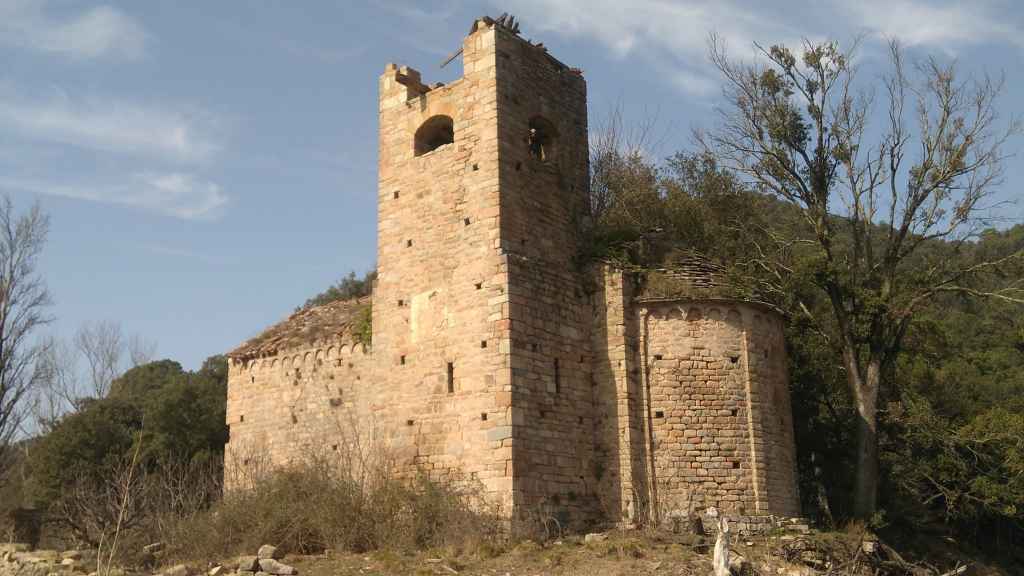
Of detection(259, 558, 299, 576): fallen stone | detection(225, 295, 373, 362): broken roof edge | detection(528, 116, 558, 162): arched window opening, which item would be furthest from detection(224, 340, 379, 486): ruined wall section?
detection(528, 116, 558, 162): arched window opening

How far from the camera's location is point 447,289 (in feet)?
49.6

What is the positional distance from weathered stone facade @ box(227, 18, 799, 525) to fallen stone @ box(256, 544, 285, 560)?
2659 millimetres

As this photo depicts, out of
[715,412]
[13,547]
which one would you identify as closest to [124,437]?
[13,547]

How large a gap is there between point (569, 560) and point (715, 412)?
158 inches

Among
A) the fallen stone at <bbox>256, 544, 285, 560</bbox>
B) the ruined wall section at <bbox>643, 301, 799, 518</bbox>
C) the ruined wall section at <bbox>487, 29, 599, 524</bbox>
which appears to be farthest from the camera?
the ruined wall section at <bbox>643, 301, 799, 518</bbox>

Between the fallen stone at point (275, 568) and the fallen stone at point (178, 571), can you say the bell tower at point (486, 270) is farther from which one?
the fallen stone at point (178, 571)

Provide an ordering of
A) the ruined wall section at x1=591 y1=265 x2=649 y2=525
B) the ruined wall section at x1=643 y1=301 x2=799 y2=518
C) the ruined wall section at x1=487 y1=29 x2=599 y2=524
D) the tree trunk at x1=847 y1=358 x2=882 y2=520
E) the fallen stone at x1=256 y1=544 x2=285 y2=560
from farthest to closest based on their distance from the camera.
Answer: the tree trunk at x1=847 y1=358 x2=882 y2=520, the ruined wall section at x1=591 y1=265 x2=649 y2=525, the ruined wall section at x1=643 y1=301 x2=799 y2=518, the ruined wall section at x1=487 y1=29 x2=599 y2=524, the fallen stone at x1=256 y1=544 x2=285 y2=560

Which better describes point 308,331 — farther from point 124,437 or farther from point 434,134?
point 124,437

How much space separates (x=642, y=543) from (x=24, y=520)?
1099 centimetres

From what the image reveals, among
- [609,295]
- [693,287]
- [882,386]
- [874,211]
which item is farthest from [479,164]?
[882,386]

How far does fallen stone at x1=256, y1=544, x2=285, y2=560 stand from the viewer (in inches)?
482

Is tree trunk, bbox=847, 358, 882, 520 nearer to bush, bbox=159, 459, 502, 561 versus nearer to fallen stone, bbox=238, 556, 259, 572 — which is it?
bush, bbox=159, 459, 502, 561

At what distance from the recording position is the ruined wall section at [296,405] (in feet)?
58.1

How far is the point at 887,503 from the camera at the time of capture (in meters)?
20.6
